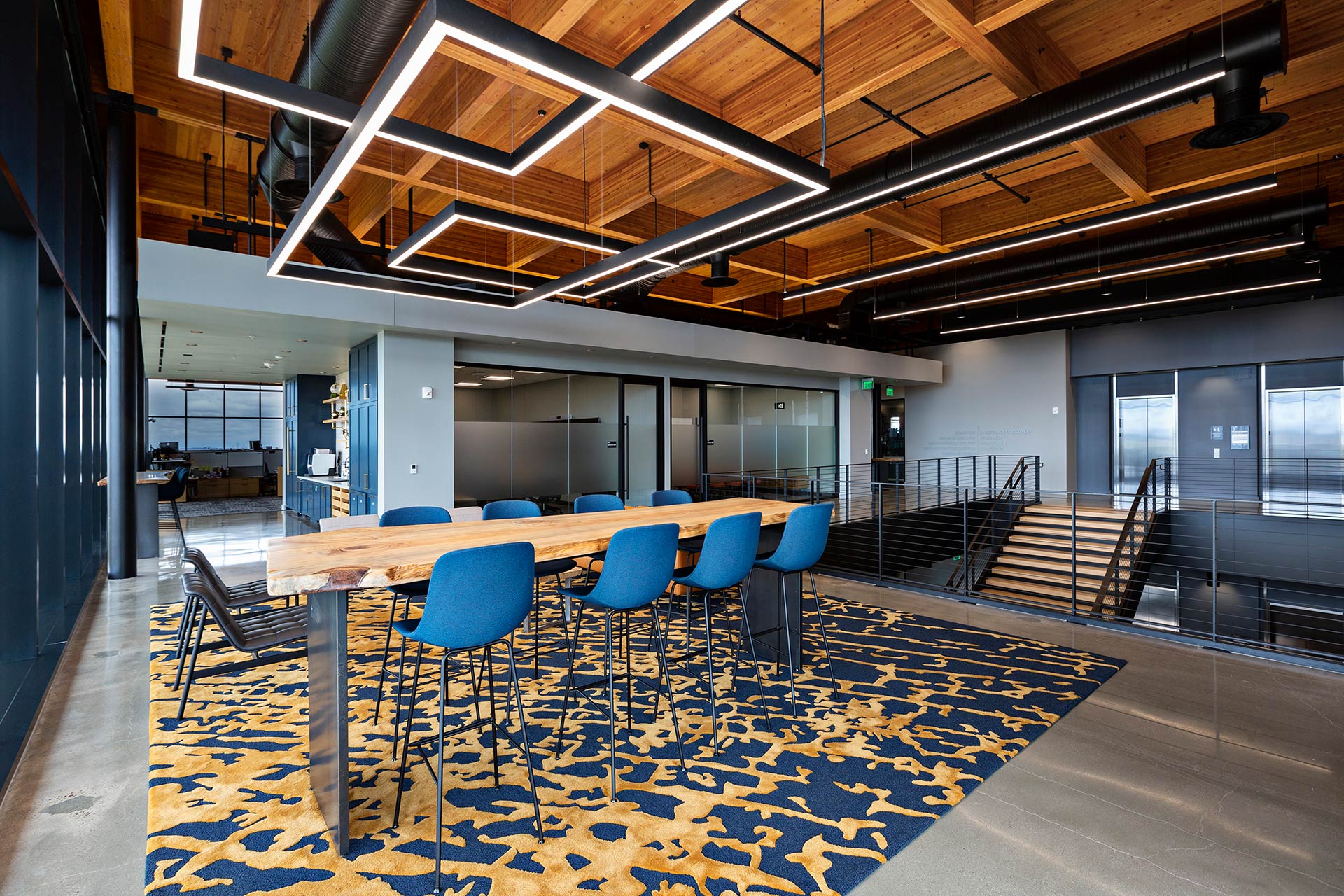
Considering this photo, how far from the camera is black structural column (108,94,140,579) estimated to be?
18.0ft

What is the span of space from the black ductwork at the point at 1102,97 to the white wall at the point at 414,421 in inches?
173

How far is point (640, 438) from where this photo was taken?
9.51 metres

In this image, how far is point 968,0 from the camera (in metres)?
3.32

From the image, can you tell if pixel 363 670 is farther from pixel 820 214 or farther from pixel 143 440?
pixel 143 440

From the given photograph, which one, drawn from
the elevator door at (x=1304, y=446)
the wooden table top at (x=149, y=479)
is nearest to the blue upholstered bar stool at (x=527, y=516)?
the wooden table top at (x=149, y=479)

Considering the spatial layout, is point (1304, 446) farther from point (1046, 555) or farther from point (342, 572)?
point (342, 572)

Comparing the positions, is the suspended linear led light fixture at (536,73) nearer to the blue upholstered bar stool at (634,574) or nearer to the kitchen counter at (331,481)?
the blue upholstered bar stool at (634,574)

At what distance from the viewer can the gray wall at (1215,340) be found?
9.47 m

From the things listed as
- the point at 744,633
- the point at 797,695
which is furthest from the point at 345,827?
the point at 744,633

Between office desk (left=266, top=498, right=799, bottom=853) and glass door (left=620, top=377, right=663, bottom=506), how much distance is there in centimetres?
592

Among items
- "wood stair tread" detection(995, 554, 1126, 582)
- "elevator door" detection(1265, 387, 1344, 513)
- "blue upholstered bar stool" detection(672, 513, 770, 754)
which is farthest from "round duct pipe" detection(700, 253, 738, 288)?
"elevator door" detection(1265, 387, 1344, 513)

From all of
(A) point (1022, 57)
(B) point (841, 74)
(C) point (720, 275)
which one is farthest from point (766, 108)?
(C) point (720, 275)

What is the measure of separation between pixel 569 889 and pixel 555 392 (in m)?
7.13

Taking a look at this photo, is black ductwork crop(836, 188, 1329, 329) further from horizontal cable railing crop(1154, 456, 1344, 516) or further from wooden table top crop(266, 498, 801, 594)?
wooden table top crop(266, 498, 801, 594)
